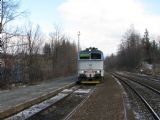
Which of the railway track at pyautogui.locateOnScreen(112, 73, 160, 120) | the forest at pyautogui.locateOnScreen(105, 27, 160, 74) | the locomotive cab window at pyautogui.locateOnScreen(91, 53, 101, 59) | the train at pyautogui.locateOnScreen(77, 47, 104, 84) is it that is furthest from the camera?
the forest at pyautogui.locateOnScreen(105, 27, 160, 74)

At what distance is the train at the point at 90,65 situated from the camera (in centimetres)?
3588

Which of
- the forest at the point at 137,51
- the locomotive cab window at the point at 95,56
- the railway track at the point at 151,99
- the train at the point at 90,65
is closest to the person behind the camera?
the railway track at the point at 151,99

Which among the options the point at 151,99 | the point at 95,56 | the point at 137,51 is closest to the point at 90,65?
the point at 95,56

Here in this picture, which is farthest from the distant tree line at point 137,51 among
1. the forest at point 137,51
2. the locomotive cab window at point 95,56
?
the locomotive cab window at point 95,56

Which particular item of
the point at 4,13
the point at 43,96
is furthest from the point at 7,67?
the point at 43,96

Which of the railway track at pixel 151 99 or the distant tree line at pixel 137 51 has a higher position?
the distant tree line at pixel 137 51

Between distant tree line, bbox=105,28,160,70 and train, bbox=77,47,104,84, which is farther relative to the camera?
distant tree line, bbox=105,28,160,70

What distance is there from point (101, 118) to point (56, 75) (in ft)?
133

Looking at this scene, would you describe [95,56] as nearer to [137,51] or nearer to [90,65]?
[90,65]

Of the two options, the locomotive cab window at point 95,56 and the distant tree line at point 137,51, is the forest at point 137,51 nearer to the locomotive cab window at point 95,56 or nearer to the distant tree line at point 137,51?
the distant tree line at point 137,51

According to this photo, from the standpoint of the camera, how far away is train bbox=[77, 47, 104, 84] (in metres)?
35.9

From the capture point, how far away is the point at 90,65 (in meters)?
36.0

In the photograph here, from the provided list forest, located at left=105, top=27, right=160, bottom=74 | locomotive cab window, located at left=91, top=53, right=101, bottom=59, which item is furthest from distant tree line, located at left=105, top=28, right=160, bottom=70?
locomotive cab window, located at left=91, top=53, right=101, bottom=59

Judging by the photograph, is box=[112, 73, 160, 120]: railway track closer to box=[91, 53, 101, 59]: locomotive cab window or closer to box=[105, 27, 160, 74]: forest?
box=[91, 53, 101, 59]: locomotive cab window
